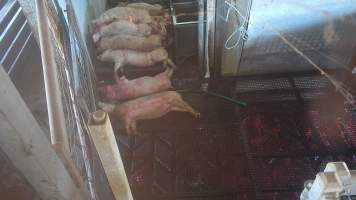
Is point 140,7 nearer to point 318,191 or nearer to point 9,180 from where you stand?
point 9,180

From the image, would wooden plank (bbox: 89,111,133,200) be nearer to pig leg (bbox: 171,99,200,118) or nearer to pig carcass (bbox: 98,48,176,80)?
pig leg (bbox: 171,99,200,118)

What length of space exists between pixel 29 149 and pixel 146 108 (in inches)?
84.0

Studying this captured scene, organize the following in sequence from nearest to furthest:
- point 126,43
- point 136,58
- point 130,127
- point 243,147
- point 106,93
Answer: point 243,147 → point 130,127 → point 106,93 → point 136,58 → point 126,43

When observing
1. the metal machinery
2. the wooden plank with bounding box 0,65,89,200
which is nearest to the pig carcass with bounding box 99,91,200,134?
the metal machinery

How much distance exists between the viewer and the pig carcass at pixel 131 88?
3.55 m

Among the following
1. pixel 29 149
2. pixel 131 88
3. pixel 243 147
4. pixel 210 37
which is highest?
pixel 29 149

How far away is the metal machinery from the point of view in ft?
9.70

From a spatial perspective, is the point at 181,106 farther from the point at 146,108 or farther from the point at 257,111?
the point at 257,111

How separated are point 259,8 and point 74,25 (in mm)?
1779

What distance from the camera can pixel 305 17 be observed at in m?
3.09

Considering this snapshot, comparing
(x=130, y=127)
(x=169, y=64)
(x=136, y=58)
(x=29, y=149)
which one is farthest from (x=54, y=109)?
(x=169, y=64)

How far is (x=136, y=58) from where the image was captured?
3.90 m

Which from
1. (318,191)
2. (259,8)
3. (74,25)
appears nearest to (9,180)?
(74,25)

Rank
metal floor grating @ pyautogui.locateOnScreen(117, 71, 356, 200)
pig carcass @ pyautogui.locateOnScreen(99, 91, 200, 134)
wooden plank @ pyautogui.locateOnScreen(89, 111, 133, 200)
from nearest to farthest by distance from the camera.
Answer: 1. wooden plank @ pyautogui.locateOnScreen(89, 111, 133, 200)
2. metal floor grating @ pyautogui.locateOnScreen(117, 71, 356, 200)
3. pig carcass @ pyautogui.locateOnScreen(99, 91, 200, 134)
